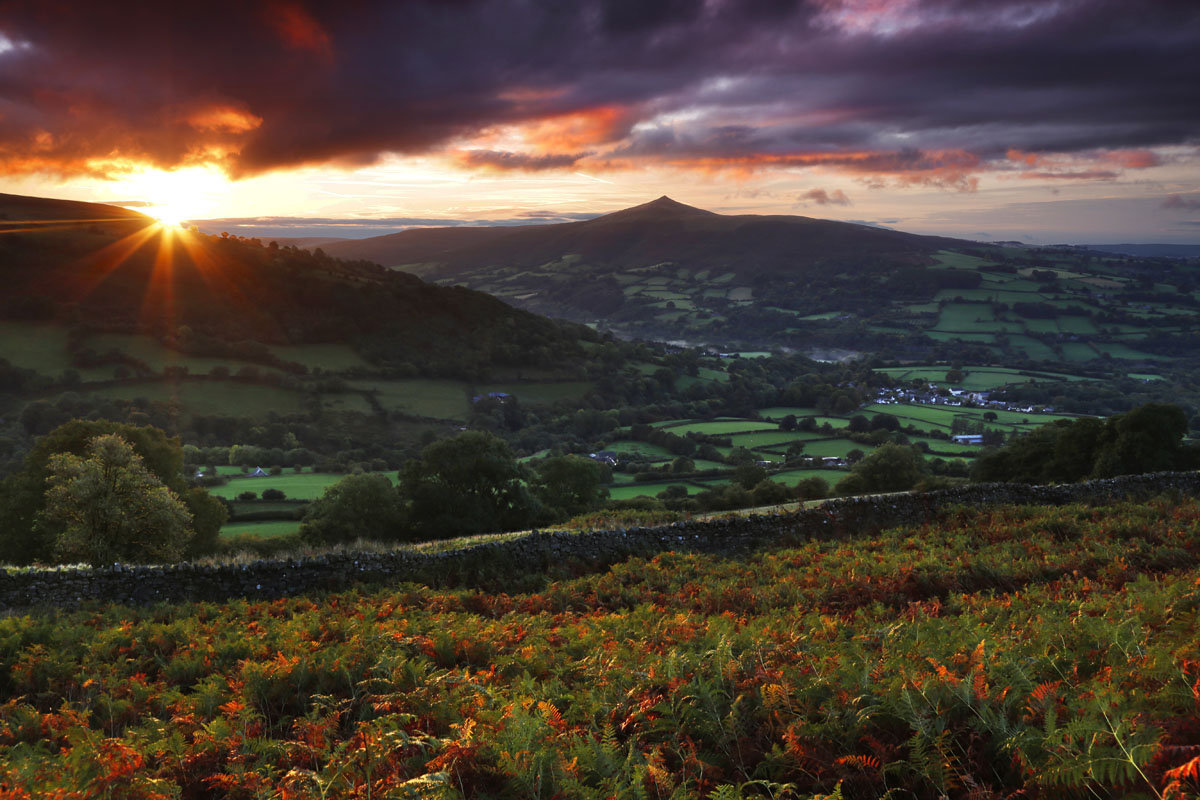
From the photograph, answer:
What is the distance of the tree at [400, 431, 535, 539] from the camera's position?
28938 mm

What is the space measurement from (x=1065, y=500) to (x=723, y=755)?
20.8 meters

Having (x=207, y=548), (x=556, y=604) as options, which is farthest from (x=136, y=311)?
(x=556, y=604)

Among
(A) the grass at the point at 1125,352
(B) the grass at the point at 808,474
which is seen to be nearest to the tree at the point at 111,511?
(B) the grass at the point at 808,474

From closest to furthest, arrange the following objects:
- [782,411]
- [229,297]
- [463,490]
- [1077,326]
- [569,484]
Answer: [463,490] < [569,484] < [782,411] < [229,297] < [1077,326]

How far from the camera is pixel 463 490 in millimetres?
29891

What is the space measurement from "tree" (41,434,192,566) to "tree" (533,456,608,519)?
1917 centimetres

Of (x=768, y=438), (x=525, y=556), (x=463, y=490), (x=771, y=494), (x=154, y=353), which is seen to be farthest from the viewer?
(x=154, y=353)

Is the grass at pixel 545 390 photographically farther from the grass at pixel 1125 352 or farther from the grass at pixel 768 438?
the grass at pixel 1125 352

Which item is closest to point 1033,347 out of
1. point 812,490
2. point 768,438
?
point 768,438

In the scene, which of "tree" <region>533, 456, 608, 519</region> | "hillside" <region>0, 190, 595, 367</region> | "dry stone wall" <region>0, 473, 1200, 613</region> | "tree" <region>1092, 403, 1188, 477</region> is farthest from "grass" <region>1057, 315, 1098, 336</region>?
"dry stone wall" <region>0, 473, 1200, 613</region>

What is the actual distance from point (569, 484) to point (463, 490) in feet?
28.6

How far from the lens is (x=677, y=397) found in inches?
4892

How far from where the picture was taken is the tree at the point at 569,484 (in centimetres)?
3675

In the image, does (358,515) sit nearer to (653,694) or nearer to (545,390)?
(653,694)
